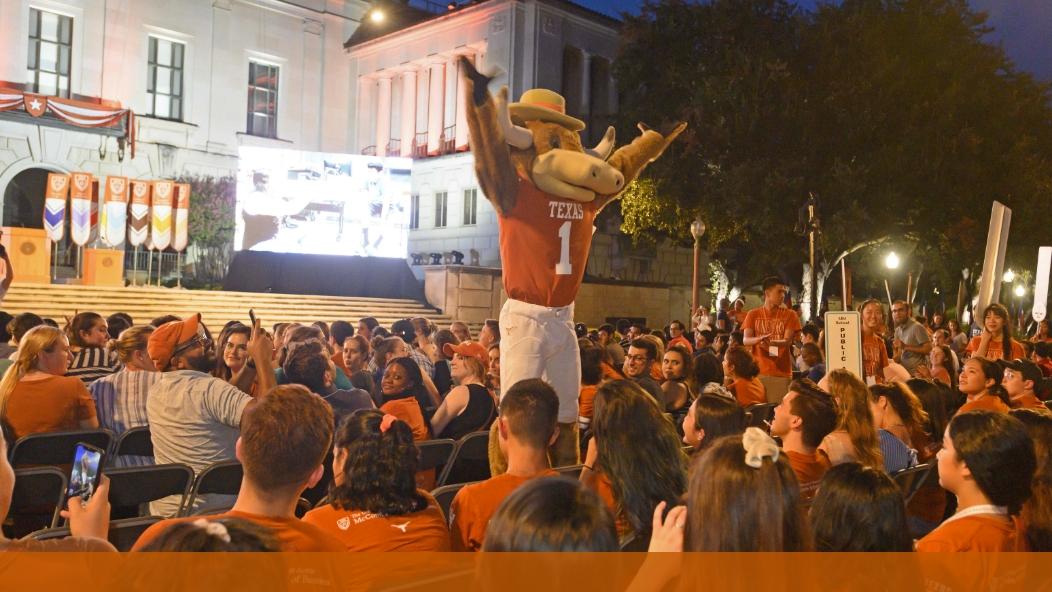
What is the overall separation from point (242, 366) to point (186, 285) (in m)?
20.9

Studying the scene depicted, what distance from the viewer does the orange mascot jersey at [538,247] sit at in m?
5.87

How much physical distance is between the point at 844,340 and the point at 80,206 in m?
21.6

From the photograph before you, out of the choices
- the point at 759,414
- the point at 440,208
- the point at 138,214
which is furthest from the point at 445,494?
the point at 440,208

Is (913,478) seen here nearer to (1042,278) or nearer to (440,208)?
(1042,278)

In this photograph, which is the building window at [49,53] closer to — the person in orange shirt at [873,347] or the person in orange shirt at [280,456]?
the person in orange shirt at [873,347]

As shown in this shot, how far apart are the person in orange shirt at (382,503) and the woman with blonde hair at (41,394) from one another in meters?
2.93

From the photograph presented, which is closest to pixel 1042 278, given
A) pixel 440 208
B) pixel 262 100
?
pixel 440 208

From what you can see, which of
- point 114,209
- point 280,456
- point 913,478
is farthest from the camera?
point 114,209

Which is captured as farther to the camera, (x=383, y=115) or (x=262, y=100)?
(x=383, y=115)

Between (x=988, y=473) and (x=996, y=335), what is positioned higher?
(x=996, y=335)

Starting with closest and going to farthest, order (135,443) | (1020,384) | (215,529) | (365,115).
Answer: (215,529), (135,443), (1020,384), (365,115)

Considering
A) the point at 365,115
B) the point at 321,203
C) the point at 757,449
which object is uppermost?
the point at 365,115

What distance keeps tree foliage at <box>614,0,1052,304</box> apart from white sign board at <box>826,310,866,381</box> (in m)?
17.3

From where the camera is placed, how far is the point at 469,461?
18.9 feet
